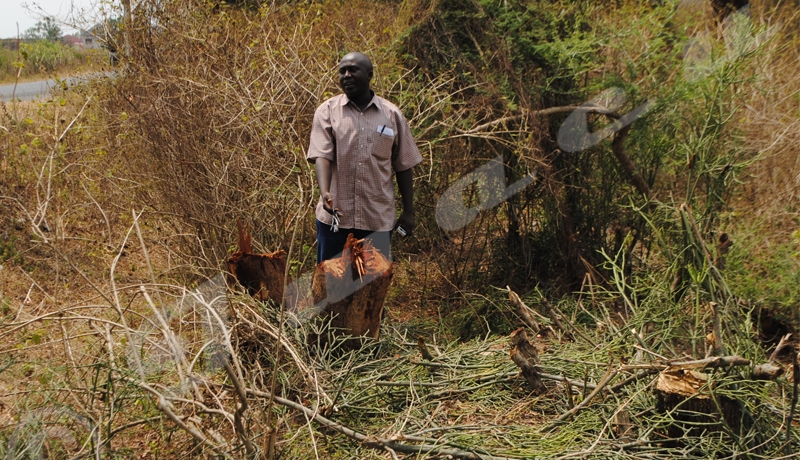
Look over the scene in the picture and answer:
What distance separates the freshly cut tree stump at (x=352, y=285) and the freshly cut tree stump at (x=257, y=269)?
0.81 ft

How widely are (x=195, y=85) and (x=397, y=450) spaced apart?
3058 millimetres

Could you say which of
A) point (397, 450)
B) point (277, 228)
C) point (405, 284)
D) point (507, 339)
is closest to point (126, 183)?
point (277, 228)

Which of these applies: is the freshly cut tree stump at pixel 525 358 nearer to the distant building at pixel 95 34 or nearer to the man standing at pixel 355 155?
the man standing at pixel 355 155

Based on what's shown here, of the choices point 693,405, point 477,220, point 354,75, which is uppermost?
point 354,75

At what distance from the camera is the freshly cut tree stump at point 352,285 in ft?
11.5

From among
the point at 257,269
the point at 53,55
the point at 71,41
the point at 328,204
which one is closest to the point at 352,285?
the point at 328,204

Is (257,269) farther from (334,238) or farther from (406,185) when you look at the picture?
(406,185)

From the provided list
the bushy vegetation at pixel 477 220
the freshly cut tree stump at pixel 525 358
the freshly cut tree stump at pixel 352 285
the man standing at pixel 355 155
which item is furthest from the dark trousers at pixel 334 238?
the freshly cut tree stump at pixel 525 358

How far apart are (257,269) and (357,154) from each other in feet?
2.67

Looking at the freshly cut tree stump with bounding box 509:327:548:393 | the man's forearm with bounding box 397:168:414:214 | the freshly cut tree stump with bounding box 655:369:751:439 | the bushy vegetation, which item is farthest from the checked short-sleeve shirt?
the freshly cut tree stump with bounding box 655:369:751:439

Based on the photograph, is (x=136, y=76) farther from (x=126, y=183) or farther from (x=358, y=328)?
(x=358, y=328)

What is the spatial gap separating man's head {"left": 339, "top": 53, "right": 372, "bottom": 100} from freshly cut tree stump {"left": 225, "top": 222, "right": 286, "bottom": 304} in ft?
3.06

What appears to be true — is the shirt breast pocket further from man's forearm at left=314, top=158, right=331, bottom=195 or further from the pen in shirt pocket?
man's forearm at left=314, top=158, right=331, bottom=195

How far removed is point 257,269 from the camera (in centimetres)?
369
